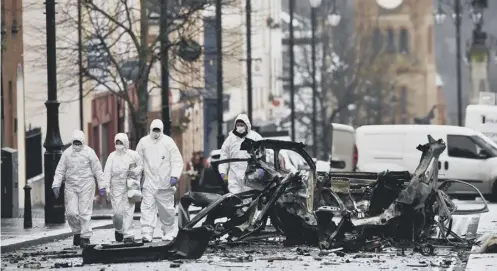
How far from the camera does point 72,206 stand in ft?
83.8

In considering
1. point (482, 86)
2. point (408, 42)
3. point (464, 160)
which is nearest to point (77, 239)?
point (464, 160)

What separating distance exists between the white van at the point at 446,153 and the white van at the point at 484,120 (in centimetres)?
497

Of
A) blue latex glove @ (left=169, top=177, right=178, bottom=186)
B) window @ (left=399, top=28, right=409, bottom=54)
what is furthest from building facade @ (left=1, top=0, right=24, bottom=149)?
window @ (left=399, top=28, right=409, bottom=54)

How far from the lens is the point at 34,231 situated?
28.2 meters

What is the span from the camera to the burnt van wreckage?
72.4 feet

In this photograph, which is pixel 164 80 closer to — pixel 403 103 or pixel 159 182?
pixel 159 182

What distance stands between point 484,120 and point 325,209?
24407mm

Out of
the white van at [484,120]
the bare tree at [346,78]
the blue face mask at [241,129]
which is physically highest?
the bare tree at [346,78]

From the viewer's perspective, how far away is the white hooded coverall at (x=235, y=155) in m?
25.9

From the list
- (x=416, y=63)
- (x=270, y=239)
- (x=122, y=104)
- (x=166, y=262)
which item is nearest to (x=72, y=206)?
(x=270, y=239)

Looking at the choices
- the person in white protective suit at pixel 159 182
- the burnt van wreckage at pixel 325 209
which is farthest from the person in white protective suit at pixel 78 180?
the burnt van wreckage at pixel 325 209

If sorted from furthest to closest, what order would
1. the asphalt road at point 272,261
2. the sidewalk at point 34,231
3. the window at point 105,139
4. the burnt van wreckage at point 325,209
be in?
the window at point 105,139
the sidewalk at point 34,231
the burnt van wreckage at point 325,209
the asphalt road at point 272,261

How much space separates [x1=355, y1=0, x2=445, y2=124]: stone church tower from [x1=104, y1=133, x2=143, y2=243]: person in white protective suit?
116 m

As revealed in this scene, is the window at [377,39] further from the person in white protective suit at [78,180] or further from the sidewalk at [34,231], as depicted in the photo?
the person in white protective suit at [78,180]
